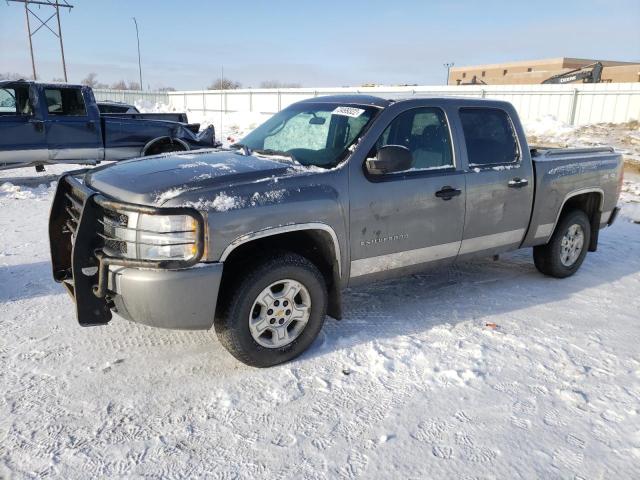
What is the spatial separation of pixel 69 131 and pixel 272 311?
8386mm

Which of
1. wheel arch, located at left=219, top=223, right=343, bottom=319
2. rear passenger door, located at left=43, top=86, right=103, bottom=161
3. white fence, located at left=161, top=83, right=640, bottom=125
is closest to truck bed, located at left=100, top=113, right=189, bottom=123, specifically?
rear passenger door, located at left=43, top=86, right=103, bottom=161

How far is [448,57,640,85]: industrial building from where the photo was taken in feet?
133

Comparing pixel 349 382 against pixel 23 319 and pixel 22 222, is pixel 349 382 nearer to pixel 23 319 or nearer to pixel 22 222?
pixel 23 319

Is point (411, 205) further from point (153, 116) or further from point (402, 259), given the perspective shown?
point (153, 116)

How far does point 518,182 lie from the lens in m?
4.81

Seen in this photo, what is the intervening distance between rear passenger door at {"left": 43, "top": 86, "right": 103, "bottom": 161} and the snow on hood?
276 inches

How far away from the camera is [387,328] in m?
4.21

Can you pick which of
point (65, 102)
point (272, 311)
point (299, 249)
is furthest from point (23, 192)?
point (272, 311)

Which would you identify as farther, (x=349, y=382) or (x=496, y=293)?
(x=496, y=293)

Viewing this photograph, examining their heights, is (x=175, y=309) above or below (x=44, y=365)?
above

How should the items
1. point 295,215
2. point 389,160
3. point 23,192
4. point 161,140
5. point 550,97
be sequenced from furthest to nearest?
point 550,97 < point 161,140 < point 23,192 < point 389,160 < point 295,215

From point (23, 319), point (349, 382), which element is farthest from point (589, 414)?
point (23, 319)

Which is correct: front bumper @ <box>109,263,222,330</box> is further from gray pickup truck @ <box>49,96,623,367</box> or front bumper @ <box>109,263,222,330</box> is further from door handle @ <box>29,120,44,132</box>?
door handle @ <box>29,120,44,132</box>

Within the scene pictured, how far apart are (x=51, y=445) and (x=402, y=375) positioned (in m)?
2.14
